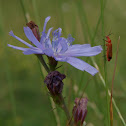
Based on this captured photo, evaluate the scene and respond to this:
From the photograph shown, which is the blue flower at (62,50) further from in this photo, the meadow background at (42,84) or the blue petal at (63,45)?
the meadow background at (42,84)

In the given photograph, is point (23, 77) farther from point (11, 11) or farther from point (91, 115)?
point (11, 11)

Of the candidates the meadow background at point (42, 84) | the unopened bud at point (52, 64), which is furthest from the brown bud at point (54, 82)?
the meadow background at point (42, 84)

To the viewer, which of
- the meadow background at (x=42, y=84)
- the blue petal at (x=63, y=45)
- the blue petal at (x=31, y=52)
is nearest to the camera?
the blue petal at (x=31, y=52)

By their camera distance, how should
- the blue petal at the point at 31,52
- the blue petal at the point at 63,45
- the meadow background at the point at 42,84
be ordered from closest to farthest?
the blue petal at the point at 31,52
the blue petal at the point at 63,45
the meadow background at the point at 42,84

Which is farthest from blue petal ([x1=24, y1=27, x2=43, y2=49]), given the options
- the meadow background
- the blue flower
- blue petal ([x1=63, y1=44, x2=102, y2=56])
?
the meadow background

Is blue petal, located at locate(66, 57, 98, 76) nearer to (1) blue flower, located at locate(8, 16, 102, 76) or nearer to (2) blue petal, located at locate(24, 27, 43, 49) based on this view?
(1) blue flower, located at locate(8, 16, 102, 76)

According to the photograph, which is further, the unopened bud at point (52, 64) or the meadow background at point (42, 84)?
the meadow background at point (42, 84)

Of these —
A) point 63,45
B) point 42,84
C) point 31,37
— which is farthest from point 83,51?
point 42,84
